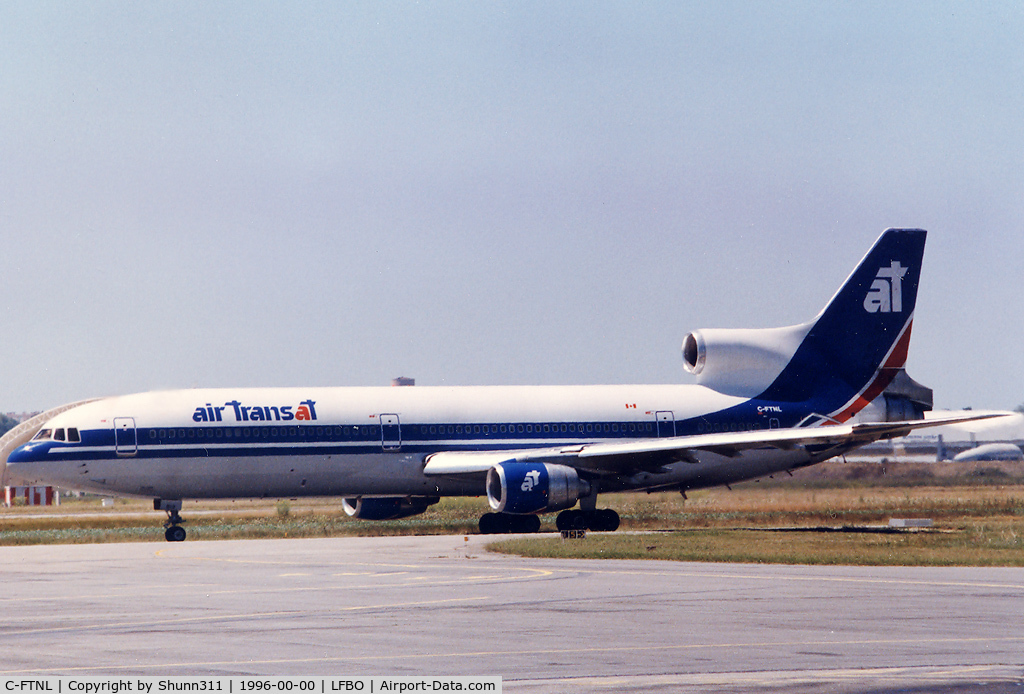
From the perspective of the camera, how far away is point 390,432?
131 feet

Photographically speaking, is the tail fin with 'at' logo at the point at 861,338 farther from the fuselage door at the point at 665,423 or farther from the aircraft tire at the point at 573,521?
the aircraft tire at the point at 573,521

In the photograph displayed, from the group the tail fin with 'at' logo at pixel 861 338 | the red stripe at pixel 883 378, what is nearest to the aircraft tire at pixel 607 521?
the tail fin with 'at' logo at pixel 861 338

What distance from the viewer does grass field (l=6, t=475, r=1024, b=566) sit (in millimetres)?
27594

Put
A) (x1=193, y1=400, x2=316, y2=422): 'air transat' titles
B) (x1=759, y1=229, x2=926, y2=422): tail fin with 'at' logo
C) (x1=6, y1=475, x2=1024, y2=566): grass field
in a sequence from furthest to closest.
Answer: (x1=759, y1=229, x2=926, y2=422): tail fin with 'at' logo < (x1=193, y1=400, x2=316, y2=422): 'air transat' titles < (x1=6, y1=475, x2=1024, y2=566): grass field

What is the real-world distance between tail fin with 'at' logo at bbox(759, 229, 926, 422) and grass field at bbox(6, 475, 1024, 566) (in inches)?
138

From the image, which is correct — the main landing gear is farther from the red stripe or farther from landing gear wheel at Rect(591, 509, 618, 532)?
the red stripe

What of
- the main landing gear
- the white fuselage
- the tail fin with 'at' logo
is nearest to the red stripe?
the tail fin with 'at' logo

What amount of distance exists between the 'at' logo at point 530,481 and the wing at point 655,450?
1115 millimetres

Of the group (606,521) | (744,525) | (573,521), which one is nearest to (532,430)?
(573,521)

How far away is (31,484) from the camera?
38312 millimetres

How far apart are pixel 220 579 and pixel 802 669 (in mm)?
13560

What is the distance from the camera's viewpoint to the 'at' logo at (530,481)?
36812mm

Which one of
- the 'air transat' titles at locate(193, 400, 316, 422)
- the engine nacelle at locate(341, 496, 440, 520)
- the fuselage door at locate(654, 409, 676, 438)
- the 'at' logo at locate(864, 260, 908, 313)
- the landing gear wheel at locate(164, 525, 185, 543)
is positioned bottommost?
the landing gear wheel at locate(164, 525, 185, 543)
